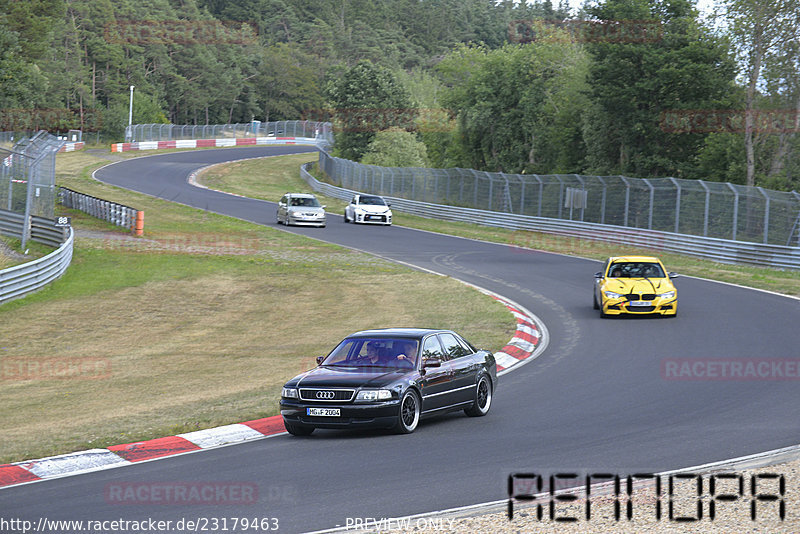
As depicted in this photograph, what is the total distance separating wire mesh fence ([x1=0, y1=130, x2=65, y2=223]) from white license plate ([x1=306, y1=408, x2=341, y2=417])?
18876 millimetres

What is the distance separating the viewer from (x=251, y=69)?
14750 cm

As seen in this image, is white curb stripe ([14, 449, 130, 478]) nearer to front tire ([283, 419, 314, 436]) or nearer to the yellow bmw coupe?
front tire ([283, 419, 314, 436])

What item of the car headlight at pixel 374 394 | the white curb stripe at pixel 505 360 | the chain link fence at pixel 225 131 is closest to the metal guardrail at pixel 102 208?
the white curb stripe at pixel 505 360

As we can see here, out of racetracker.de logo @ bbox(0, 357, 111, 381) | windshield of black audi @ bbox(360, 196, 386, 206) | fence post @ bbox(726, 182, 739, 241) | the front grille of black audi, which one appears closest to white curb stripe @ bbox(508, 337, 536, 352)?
racetracker.de logo @ bbox(0, 357, 111, 381)

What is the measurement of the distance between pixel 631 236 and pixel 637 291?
57.3ft

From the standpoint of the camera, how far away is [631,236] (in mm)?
39469

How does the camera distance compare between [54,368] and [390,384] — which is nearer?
[390,384]

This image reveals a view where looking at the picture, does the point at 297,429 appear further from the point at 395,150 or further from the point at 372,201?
the point at 395,150

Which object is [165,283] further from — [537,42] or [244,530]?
[537,42]

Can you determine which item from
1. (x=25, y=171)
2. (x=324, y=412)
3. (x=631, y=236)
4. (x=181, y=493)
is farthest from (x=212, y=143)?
(x=181, y=493)

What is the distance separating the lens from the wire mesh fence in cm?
2863

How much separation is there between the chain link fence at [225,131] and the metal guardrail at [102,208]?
52274 mm

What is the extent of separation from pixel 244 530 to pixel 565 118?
55.3 meters

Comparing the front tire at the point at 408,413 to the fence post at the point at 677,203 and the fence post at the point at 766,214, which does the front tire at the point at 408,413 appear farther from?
the fence post at the point at 677,203
